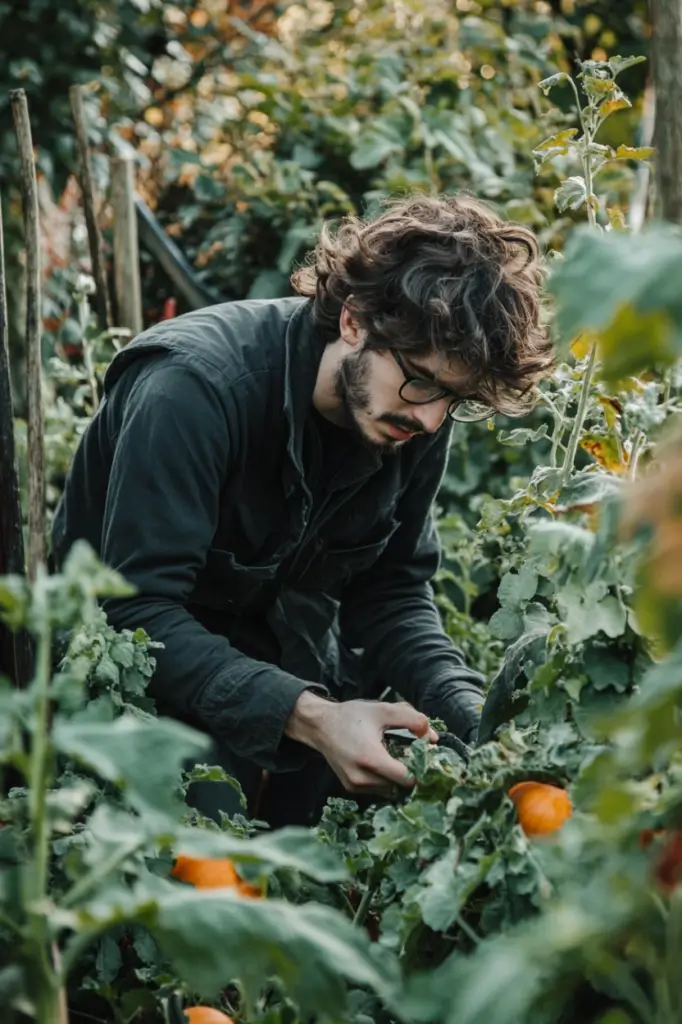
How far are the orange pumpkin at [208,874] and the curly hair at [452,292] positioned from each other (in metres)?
0.90

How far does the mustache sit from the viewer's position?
221 cm

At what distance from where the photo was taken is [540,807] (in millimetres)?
1416

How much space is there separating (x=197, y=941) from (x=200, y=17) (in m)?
4.92

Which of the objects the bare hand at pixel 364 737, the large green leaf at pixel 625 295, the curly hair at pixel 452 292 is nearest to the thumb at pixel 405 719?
the bare hand at pixel 364 737

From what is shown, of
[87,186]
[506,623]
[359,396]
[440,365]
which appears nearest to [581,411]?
[506,623]

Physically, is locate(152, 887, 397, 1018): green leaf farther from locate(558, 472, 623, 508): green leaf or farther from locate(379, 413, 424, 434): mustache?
locate(379, 413, 424, 434): mustache

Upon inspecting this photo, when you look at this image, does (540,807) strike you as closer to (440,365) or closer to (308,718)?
(308,718)

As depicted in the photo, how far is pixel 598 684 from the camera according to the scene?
4.56 ft

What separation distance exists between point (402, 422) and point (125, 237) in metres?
1.64

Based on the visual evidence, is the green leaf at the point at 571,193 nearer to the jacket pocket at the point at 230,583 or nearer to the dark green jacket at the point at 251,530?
the dark green jacket at the point at 251,530

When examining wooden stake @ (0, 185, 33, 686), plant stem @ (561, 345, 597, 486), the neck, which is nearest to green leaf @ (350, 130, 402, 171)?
the neck

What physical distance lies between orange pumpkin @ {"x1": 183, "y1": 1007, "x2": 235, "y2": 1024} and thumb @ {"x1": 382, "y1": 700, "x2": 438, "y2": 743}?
1.65 feet

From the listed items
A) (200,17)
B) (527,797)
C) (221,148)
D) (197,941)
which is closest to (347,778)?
(527,797)

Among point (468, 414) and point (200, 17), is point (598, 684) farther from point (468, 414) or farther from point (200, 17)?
point (200, 17)
